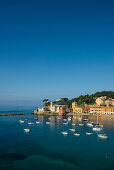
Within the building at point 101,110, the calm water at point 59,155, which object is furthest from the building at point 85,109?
the calm water at point 59,155

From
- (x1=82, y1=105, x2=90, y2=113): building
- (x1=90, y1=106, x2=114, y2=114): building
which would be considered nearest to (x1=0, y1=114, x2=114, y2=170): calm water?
(x1=90, y1=106, x2=114, y2=114): building

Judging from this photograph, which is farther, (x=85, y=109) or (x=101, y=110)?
(x=85, y=109)

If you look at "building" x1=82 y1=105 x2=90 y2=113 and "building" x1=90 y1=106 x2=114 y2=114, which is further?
"building" x1=82 y1=105 x2=90 y2=113

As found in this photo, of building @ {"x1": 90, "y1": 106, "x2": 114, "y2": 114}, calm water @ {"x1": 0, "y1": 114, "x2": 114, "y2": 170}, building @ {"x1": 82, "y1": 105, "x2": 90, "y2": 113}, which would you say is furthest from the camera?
building @ {"x1": 82, "y1": 105, "x2": 90, "y2": 113}

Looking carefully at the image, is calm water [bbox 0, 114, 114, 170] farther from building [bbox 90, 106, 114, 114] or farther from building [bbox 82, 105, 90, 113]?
building [bbox 82, 105, 90, 113]

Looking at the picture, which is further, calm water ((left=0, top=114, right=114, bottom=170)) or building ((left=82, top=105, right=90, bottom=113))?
building ((left=82, top=105, right=90, bottom=113))

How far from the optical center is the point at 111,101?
93.8 m

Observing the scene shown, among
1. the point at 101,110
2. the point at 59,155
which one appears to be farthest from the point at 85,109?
the point at 59,155

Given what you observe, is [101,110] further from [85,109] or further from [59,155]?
[59,155]

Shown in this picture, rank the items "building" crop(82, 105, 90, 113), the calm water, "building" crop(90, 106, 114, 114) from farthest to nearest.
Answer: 1. "building" crop(82, 105, 90, 113)
2. "building" crop(90, 106, 114, 114)
3. the calm water

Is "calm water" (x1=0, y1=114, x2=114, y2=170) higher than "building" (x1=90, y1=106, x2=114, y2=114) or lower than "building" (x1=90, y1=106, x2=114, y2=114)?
lower

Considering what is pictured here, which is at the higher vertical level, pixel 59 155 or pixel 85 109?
pixel 85 109

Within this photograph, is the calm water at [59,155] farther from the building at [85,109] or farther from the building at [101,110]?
the building at [85,109]

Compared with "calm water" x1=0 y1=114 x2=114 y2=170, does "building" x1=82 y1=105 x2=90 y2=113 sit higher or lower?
higher
